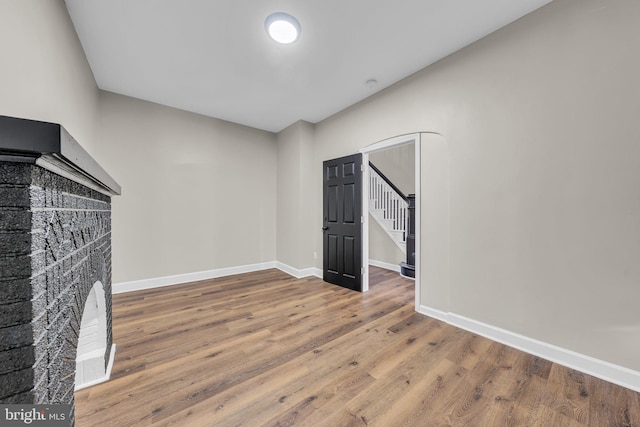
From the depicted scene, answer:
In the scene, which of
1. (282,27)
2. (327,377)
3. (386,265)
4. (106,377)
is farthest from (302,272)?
(282,27)

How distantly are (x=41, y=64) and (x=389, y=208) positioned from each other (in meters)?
4.86

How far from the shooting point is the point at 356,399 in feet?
4.88

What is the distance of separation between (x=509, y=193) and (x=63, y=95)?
3858 mm

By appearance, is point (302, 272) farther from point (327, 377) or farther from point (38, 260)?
point (38, 260)

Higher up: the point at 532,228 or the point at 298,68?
the point at 298,68

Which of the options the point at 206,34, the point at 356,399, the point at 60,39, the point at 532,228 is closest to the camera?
the point at 356,399

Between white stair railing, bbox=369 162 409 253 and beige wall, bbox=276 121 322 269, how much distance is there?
160 centimetres

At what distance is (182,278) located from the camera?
12.3ft

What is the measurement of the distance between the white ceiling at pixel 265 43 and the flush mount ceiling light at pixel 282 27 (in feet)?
0.18

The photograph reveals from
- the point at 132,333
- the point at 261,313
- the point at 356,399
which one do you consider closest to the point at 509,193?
the point at 356,399

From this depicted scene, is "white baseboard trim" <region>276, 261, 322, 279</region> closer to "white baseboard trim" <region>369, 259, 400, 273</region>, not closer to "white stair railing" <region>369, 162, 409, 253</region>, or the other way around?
"white baseboard trim" <region>369, 259, 400, 273</region>

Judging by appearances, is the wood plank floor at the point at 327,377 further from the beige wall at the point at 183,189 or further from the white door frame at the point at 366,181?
the beige wall at the point at 183,189

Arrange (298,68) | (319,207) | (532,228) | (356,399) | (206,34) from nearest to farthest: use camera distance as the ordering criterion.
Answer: (356,399) → (532,228) → (206,34) → (298,68) → (319,207)

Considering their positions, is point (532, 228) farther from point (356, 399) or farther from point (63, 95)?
point (63, 95)
